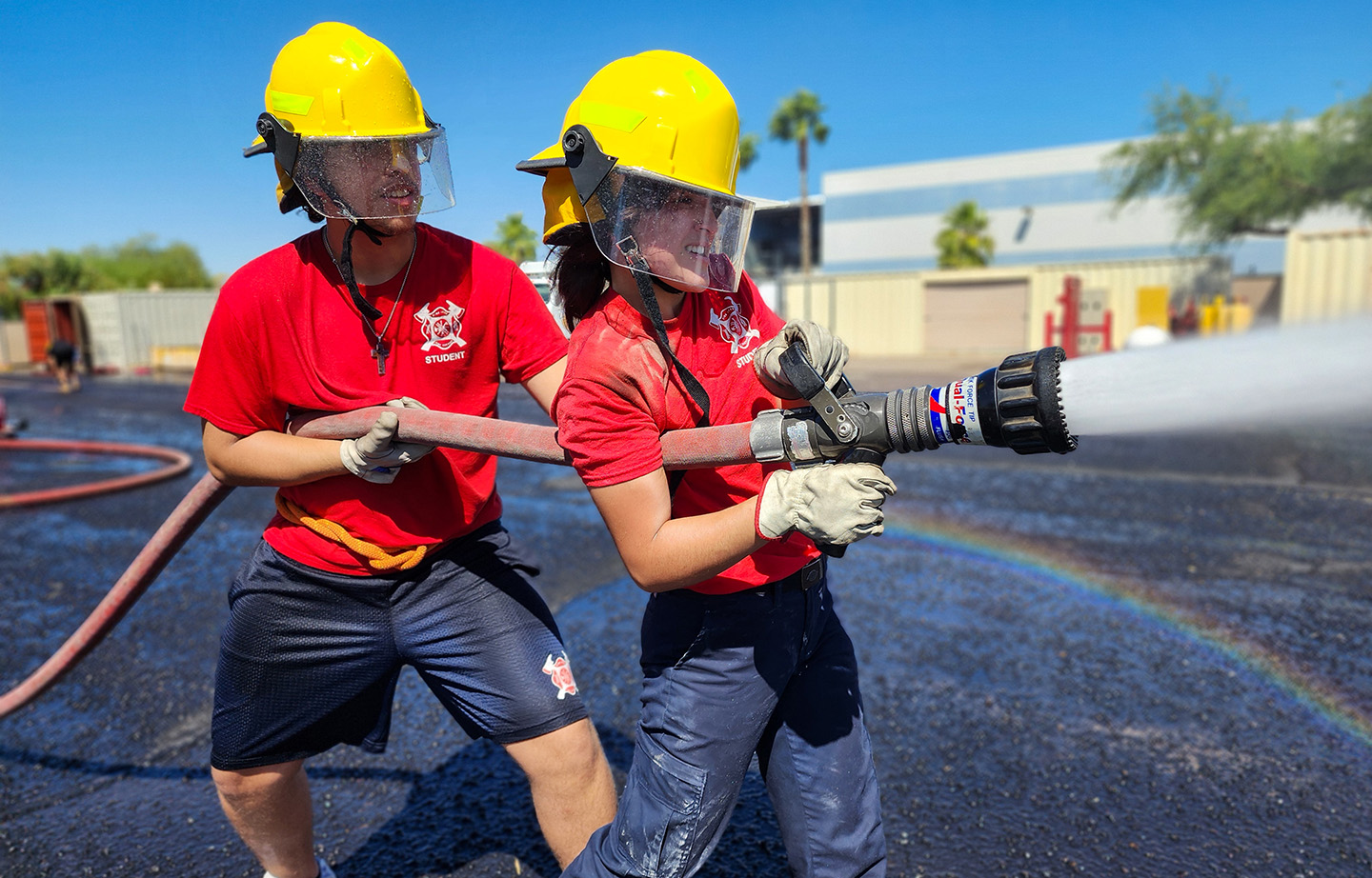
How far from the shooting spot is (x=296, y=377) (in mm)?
2090

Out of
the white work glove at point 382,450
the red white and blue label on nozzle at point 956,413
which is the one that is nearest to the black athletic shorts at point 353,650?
the white work glove at point 382,450

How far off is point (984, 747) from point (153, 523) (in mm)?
6760

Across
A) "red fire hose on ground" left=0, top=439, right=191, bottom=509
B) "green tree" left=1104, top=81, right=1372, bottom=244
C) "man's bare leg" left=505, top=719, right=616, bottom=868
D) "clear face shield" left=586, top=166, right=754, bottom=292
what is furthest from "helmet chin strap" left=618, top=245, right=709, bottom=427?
"green tree" left=1104, top=81, right=1372, bottom=244

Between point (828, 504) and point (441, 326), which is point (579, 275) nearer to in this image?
point (441, 326)

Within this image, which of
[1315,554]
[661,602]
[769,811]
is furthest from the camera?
[1315,554]

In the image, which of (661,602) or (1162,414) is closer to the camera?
(1162,414)

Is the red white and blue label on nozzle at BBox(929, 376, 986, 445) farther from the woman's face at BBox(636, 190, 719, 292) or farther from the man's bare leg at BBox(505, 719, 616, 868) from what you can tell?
the man's bare leg at BBox(505, 719, 616, 868)

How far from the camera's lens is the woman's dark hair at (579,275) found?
5.95 feet

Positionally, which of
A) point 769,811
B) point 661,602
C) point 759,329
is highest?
point 759,329

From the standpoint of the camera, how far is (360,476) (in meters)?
2.05

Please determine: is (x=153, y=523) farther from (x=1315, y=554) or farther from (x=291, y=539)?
(x=1315, y=554)

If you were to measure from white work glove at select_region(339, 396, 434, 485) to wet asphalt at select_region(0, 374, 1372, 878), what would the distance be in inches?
52.7

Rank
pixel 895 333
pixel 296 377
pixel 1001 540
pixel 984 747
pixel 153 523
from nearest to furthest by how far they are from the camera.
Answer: pixel 296 377, pixel 984 747, pixel 1001 540, pixel 153 523, pixel 895 333

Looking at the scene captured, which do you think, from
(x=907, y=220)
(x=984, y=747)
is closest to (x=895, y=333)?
(x=907, y=220)
